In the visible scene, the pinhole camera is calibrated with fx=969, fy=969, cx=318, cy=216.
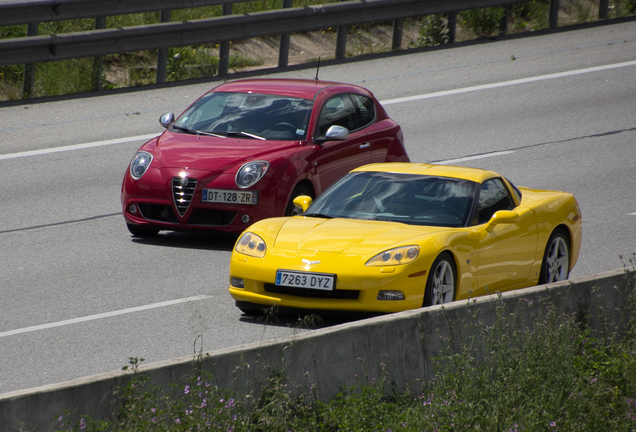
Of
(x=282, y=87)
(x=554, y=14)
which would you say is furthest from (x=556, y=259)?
(x=554, y=14)

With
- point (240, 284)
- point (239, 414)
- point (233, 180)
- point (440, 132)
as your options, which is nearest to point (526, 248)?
point (240, 284)

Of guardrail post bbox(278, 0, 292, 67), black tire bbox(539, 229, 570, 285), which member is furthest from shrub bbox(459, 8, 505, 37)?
black tire bbox(539, 229, 570, 285)

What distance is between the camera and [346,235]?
7684 mm

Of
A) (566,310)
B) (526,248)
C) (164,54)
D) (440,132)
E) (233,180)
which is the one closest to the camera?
(566,310)

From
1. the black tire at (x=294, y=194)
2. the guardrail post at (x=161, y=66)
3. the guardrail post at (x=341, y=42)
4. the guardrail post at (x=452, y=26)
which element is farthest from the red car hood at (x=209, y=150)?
the guardrail post at (x=452, y=26)

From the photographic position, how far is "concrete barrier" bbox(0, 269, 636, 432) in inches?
180

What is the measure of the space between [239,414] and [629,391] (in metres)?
2.45

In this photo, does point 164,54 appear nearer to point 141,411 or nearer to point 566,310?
point 566,310

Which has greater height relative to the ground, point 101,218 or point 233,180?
point 233,180

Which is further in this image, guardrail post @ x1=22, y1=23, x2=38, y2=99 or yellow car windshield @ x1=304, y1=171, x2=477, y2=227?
guardrail post @ x1=22, y1=23, x2=38, y2=99

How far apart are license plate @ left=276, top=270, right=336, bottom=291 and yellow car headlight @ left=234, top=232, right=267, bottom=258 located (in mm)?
321

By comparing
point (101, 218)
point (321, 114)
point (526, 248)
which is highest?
point (321, 114)

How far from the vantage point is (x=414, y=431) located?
4996 mm

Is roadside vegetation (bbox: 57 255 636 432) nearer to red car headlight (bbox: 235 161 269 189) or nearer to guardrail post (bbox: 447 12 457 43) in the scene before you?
red car headlight (bbox: 235 161 269 189)
